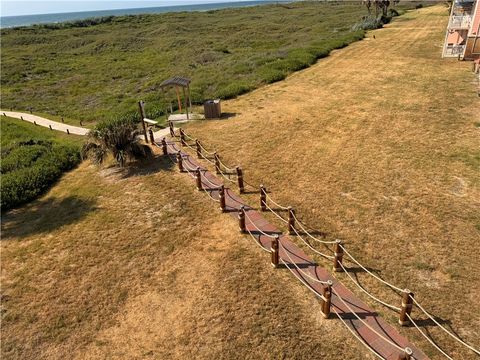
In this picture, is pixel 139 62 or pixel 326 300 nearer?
pixel 326 300

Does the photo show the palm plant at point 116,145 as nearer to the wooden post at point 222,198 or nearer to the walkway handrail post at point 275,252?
the wooden post at point 222,198

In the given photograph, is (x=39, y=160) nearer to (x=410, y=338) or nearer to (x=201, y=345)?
(x=201, y=345)

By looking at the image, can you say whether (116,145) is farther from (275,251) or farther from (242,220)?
(275,251)

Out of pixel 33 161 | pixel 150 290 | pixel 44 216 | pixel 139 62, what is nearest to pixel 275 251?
pixel 150 290

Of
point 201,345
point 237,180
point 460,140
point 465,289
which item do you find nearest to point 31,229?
point 237,180

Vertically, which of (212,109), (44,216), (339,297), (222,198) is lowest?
(44,216)

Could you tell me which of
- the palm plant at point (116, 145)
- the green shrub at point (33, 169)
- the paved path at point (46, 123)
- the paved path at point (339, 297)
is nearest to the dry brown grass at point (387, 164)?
the paved path at point (339, 297)
